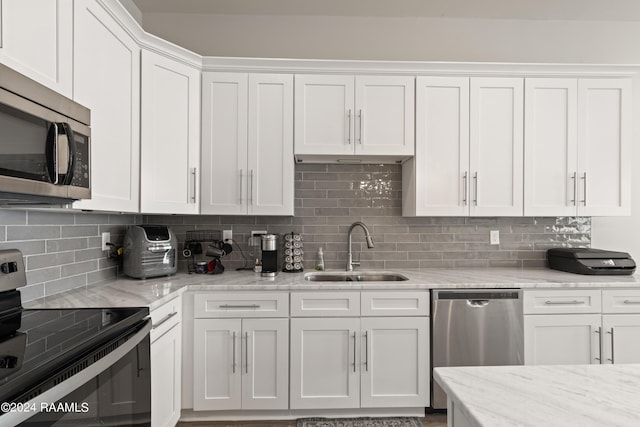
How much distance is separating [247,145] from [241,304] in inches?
43.6

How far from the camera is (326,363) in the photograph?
2.23 metres

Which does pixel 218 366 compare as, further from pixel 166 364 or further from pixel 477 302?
pixel 477 302

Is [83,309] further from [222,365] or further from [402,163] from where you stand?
[402,163]

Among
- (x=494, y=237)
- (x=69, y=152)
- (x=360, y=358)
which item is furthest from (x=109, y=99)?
(x=494, y=237)

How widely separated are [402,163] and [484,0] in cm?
137

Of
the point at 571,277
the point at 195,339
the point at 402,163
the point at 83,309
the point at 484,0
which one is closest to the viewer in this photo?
the point at 83,309

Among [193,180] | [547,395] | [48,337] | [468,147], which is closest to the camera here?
[547,395]

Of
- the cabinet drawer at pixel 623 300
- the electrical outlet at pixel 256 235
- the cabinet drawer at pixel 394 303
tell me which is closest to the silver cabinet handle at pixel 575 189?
the cabinet drawer at pixel 623 300

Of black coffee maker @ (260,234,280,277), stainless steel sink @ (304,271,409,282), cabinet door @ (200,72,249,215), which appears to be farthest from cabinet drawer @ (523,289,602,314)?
cabinet door @ (200,72,249,215)

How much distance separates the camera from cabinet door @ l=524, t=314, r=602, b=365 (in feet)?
7.45

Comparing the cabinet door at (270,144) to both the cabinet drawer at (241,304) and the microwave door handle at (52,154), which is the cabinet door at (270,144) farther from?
the microwave door handle at (52,154)

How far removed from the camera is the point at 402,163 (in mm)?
2865

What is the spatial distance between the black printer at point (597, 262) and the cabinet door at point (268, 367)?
2.14 meters

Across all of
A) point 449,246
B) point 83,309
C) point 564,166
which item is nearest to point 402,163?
point 449,246
